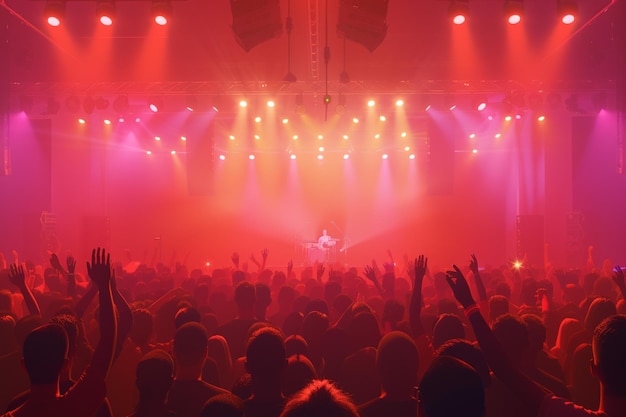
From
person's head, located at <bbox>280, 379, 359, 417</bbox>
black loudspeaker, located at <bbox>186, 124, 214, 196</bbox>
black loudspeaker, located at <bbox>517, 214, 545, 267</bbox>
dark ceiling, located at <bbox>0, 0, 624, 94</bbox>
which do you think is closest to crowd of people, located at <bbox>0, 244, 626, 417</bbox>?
person's head, located at <bbox>280, 379, 359, 417</bbox>

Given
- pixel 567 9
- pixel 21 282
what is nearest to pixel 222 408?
pixel 21 282

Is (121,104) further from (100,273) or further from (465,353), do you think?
(465,353)

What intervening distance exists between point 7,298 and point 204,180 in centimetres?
1049

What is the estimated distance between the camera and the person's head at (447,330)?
3.79 metres

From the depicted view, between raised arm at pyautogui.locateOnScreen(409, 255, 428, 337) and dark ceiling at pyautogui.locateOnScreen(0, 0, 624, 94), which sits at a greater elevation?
dark ceiling at pyautogui.locateOnScreen(0, 0, 624, 94)

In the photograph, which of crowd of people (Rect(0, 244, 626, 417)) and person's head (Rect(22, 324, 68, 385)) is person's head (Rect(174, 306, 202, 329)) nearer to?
crowd of people (Rect(0, 244, 626, 417))

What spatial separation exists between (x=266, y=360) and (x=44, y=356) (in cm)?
111

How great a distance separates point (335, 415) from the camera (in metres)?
1.63

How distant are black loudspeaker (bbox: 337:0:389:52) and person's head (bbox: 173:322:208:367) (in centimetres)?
631

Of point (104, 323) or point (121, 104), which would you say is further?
point (121, 104)

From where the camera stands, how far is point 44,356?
2557 millimetres

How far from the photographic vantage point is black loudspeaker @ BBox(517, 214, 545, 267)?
16734 millimetres

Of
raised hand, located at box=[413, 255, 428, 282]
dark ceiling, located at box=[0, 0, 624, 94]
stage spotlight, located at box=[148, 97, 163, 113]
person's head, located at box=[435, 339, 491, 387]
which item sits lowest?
person's head, located at box=[435, 339, 491, 387]

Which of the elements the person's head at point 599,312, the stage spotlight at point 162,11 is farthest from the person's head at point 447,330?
the stage spotlight at point 162,11
